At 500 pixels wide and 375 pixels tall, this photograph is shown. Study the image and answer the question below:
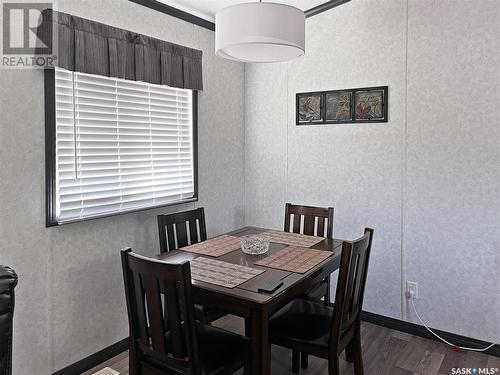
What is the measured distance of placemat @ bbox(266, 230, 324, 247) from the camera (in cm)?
256

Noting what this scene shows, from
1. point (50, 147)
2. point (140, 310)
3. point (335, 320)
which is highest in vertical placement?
point (50, 147)

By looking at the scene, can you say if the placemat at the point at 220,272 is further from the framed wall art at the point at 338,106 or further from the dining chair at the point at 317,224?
the framed wall art at the point at 338,106

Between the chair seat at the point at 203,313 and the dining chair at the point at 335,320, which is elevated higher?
the dining chair at the point at 335,320

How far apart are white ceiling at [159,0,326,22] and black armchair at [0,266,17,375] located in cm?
243

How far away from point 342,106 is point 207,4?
137cm

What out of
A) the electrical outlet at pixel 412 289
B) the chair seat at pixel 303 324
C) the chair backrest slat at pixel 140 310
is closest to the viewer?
the chair backrest slat at pixel 140 310

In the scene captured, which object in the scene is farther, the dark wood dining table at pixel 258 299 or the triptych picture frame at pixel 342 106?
the triptych picture frame at pixel 342 106

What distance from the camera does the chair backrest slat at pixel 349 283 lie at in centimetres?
182

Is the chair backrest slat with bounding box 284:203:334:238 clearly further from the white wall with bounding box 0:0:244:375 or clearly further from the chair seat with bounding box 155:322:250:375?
the chair seat with bounding box 155:322:250:375

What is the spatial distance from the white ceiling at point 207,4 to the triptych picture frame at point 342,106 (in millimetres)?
727

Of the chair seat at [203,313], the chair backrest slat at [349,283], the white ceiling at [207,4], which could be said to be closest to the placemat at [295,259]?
the chair backrest slat at [349,283]
